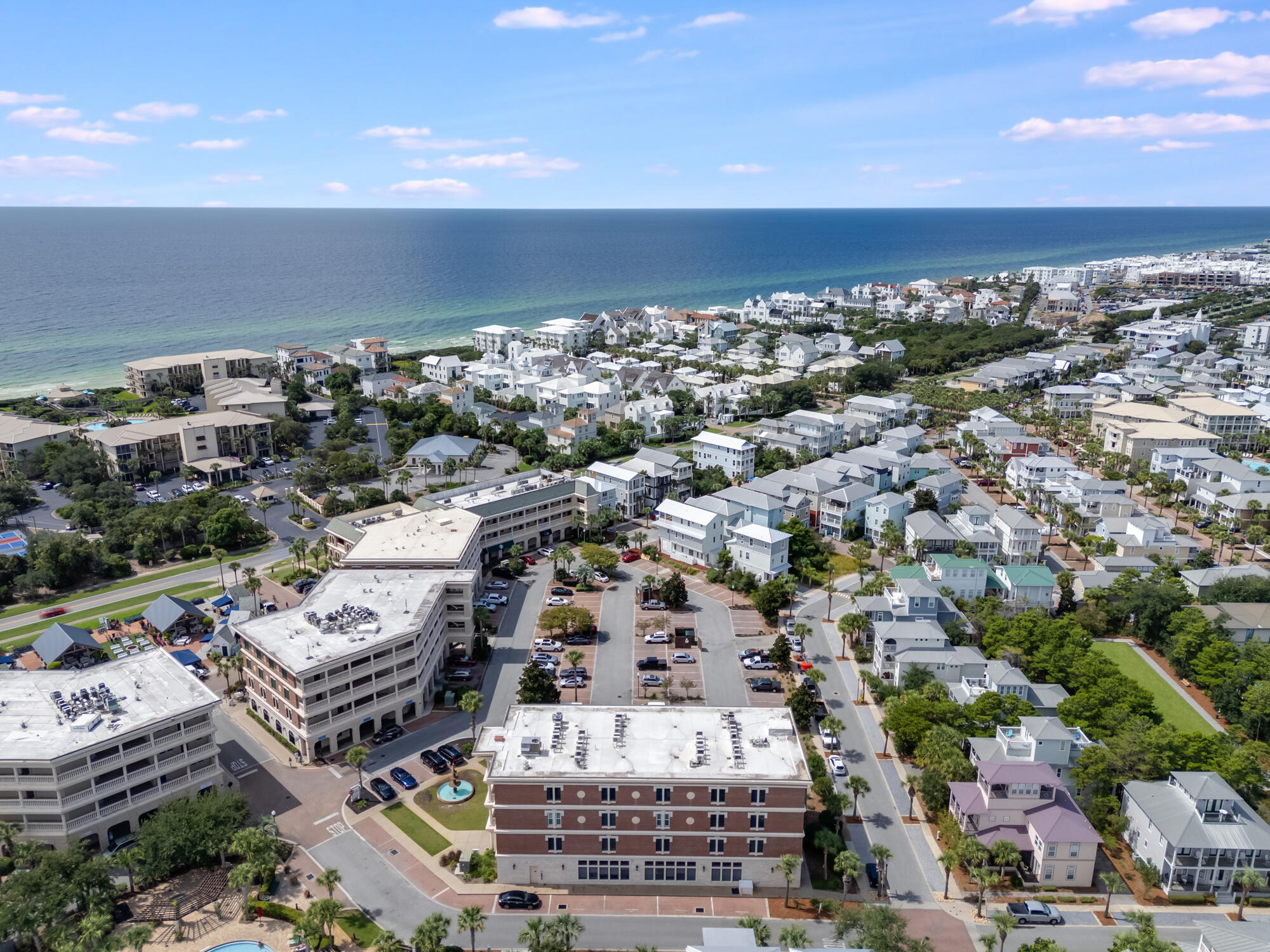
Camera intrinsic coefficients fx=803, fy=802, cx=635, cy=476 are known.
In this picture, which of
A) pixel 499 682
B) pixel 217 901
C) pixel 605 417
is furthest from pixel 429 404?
pixel 217 901

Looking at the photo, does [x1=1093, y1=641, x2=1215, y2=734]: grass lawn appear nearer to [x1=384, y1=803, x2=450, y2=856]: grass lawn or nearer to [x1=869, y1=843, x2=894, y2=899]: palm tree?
[x1=869, y1=843, x2=894, y2=899]: palm tree

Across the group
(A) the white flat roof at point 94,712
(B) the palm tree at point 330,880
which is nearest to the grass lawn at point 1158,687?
(B) the palm tree at point 330,880

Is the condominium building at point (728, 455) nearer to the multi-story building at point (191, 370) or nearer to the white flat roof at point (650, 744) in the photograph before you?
the white flat roof at point (650, 744)

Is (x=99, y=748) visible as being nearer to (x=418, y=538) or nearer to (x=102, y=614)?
(x=418, y=538)

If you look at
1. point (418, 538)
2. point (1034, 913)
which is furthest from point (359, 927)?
point (418, 538)

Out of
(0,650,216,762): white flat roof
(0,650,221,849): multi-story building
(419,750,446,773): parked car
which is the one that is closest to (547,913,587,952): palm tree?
(419,750,446,773): parked car

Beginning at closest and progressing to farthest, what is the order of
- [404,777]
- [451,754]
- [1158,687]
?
[404,777] → [451,754] → [1158,687]
